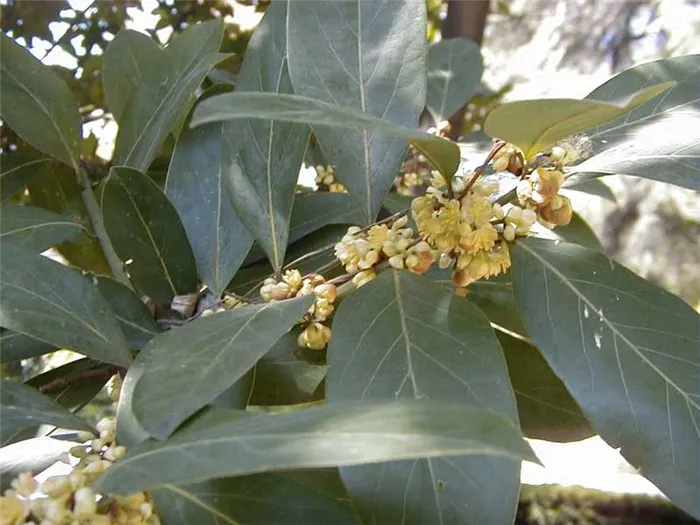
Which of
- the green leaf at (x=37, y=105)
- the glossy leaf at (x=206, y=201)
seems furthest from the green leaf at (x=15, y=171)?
the glossy leaf at (x=206, y=201)

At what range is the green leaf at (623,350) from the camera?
0.47 m

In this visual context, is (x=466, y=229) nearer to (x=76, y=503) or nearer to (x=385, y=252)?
(x=385, y=252)

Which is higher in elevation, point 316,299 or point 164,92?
point 164,92

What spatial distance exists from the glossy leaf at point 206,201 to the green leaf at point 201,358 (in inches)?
5.3

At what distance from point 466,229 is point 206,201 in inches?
10.7

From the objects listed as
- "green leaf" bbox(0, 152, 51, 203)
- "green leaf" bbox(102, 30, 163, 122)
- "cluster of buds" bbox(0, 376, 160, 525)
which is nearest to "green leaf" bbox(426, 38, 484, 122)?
"green leaf" bbox(102, 30, 163, 122)

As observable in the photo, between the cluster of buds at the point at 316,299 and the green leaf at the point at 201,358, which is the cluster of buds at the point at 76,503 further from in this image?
the cluster of buds at the point at 316,299

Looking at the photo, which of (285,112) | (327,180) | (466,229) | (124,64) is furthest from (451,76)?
(285,112)

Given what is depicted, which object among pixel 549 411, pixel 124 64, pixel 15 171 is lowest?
pixel 549 411

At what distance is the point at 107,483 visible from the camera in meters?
0.36

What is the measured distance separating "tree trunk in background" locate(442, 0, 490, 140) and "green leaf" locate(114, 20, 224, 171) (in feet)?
2.55

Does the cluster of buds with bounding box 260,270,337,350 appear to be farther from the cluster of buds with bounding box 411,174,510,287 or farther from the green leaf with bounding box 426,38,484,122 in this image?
the green leaf with bounding box 426,38,484,122

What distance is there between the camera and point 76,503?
400 mm

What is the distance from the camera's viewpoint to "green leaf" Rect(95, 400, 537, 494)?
306mm
